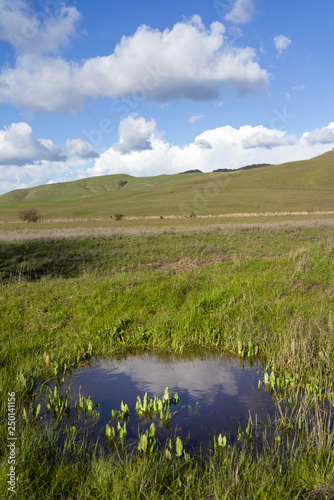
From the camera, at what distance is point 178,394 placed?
518 centimetres

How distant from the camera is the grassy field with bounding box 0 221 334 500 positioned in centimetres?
329

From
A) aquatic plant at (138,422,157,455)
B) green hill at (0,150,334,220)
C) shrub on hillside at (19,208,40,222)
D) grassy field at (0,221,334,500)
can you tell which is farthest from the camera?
green hill at (0,150,334,220)

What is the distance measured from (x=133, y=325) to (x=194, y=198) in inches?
3776

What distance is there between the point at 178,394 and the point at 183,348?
1.92 metres

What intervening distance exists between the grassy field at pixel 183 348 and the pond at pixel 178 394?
0.84 ft

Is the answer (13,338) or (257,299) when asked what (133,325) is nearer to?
(13,338)

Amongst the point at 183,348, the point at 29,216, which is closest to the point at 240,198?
the point at 29,216

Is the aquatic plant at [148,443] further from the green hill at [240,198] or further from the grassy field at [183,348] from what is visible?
the green hill at [240,198]

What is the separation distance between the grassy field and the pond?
0.25 metres

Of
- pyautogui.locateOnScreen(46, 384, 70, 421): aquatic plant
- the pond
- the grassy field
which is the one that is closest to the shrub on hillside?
the grassy field

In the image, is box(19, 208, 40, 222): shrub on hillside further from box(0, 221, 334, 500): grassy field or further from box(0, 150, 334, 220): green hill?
box(0, 221, 334, 500): grassy field

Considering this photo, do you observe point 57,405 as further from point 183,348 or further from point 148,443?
point 183,348

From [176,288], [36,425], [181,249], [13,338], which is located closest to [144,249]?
[181,249]

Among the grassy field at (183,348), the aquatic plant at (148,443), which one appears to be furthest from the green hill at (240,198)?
the aquatic plant at (148,443)
